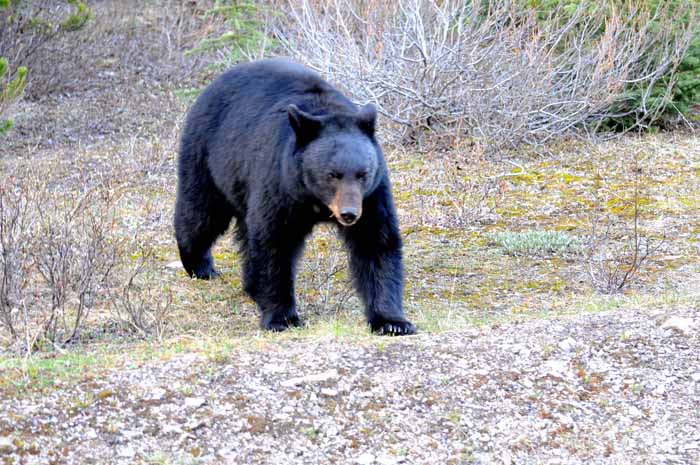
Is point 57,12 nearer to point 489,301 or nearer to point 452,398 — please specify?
point 489,301

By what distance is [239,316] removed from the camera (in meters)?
7.33

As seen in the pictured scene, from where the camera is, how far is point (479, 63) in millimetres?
11836

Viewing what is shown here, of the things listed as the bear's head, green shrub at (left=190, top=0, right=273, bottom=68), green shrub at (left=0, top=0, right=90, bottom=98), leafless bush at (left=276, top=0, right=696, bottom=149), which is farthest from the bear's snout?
green shrub at (left=0, top=0, right=90, bottom=98)

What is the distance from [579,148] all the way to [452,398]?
7716 millimetres

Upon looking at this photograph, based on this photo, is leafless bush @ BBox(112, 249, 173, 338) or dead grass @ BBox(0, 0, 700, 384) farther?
dead grass @ BBox(0, 0, 700, 384)

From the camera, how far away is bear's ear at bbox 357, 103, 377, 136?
621cm

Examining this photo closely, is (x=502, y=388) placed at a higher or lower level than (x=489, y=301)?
higher

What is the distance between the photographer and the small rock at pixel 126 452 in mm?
4336

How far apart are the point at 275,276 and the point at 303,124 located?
3.52 ft

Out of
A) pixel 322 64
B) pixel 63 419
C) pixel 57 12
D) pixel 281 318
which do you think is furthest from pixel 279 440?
pixel 57 12

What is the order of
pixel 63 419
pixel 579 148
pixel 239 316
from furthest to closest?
pixel 579 148
pixel 239 316
pixel 63 419

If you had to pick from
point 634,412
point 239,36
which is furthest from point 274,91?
point 239,36

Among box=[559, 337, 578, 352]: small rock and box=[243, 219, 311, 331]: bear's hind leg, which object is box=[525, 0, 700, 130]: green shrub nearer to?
box=[243, 219, 311, 331]: bear's hind leg

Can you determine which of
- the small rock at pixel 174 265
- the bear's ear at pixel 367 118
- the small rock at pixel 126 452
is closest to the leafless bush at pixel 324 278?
the small rock at pixel 174 265
